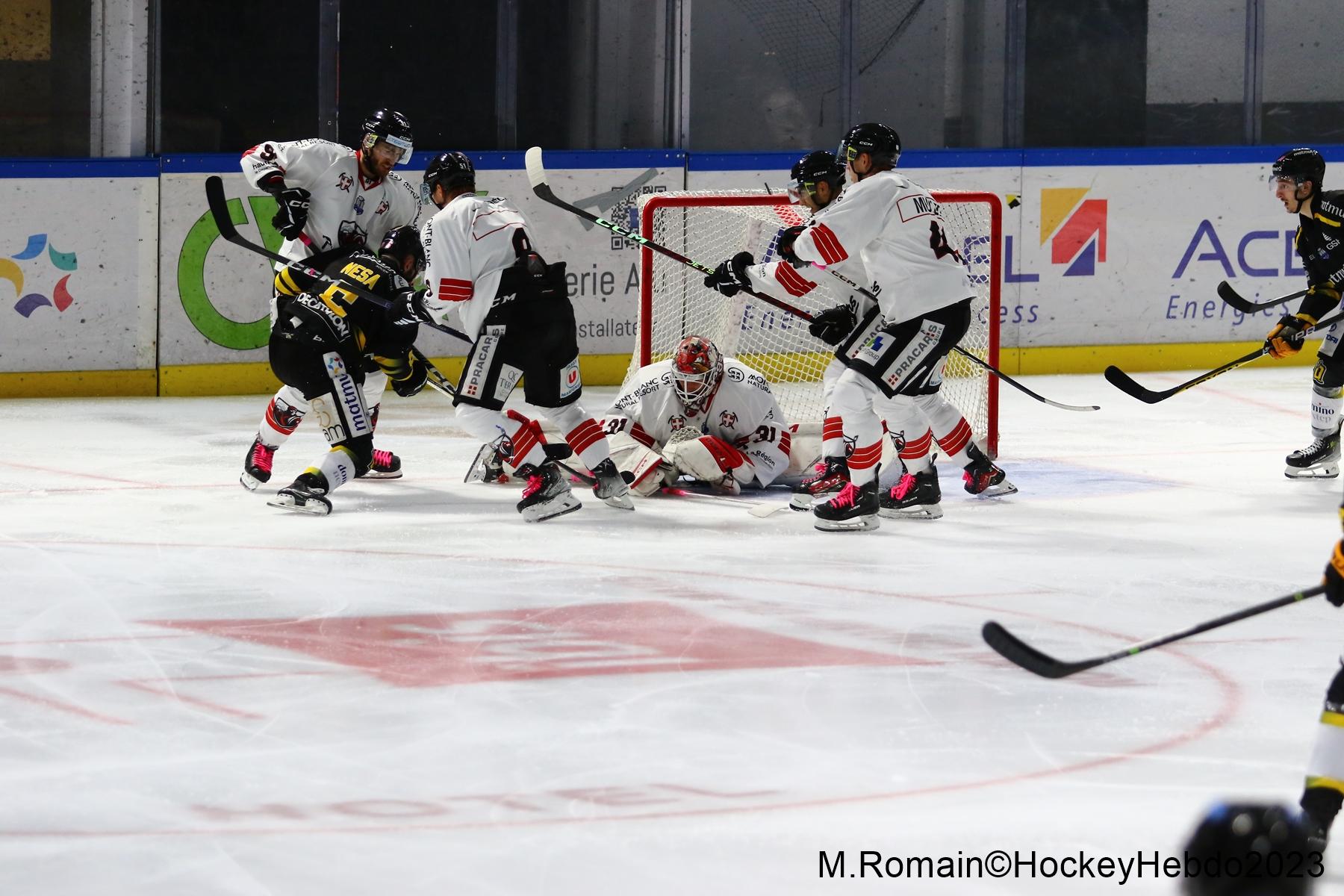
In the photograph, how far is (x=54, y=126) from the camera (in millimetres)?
7977

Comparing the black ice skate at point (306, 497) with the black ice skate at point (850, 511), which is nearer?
the black ice skate at point (850, 511)

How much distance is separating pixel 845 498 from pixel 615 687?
73.8 inches

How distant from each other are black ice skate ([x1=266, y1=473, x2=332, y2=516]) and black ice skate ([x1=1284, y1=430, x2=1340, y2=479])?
126 inches

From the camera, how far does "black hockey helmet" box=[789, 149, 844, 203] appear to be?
542cm

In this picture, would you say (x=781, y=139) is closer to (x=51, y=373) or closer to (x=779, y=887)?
(x=51, y=373)

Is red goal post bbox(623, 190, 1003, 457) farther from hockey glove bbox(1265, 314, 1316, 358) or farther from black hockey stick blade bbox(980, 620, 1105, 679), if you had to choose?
black hockey stick blade bbox(980, 620, 1105, 679)

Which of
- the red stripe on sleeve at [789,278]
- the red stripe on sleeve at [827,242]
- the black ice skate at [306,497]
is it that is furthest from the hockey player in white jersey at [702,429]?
the black ice skate at [306,497]

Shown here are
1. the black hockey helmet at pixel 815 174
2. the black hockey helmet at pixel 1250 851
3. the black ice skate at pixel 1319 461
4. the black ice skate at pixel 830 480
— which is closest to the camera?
the black hockey helmet at pixel 1250 851

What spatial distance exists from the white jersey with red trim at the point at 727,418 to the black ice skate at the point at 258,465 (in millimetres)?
1053

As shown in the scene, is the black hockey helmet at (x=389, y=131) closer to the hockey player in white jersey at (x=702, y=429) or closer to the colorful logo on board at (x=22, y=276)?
the hockey player in white jersey at (x=702, y=429)

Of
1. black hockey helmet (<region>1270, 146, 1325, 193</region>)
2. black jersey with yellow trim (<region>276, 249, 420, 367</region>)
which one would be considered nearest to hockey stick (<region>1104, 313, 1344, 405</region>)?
black hockey helmet (<region>1270, 146, 1325, 193</region>)

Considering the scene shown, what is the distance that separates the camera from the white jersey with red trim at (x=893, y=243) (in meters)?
4.91

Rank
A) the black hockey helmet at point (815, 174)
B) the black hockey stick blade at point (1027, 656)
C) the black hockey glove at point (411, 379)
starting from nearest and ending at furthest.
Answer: the black hockey stick blade at point (1027, 656) → the black hockey helmet at point (815, 174) → the black hockey glove at point (411, 379)

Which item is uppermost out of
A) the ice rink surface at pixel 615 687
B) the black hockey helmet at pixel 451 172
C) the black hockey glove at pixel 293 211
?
the black hockey helmet at pixel 451 172
